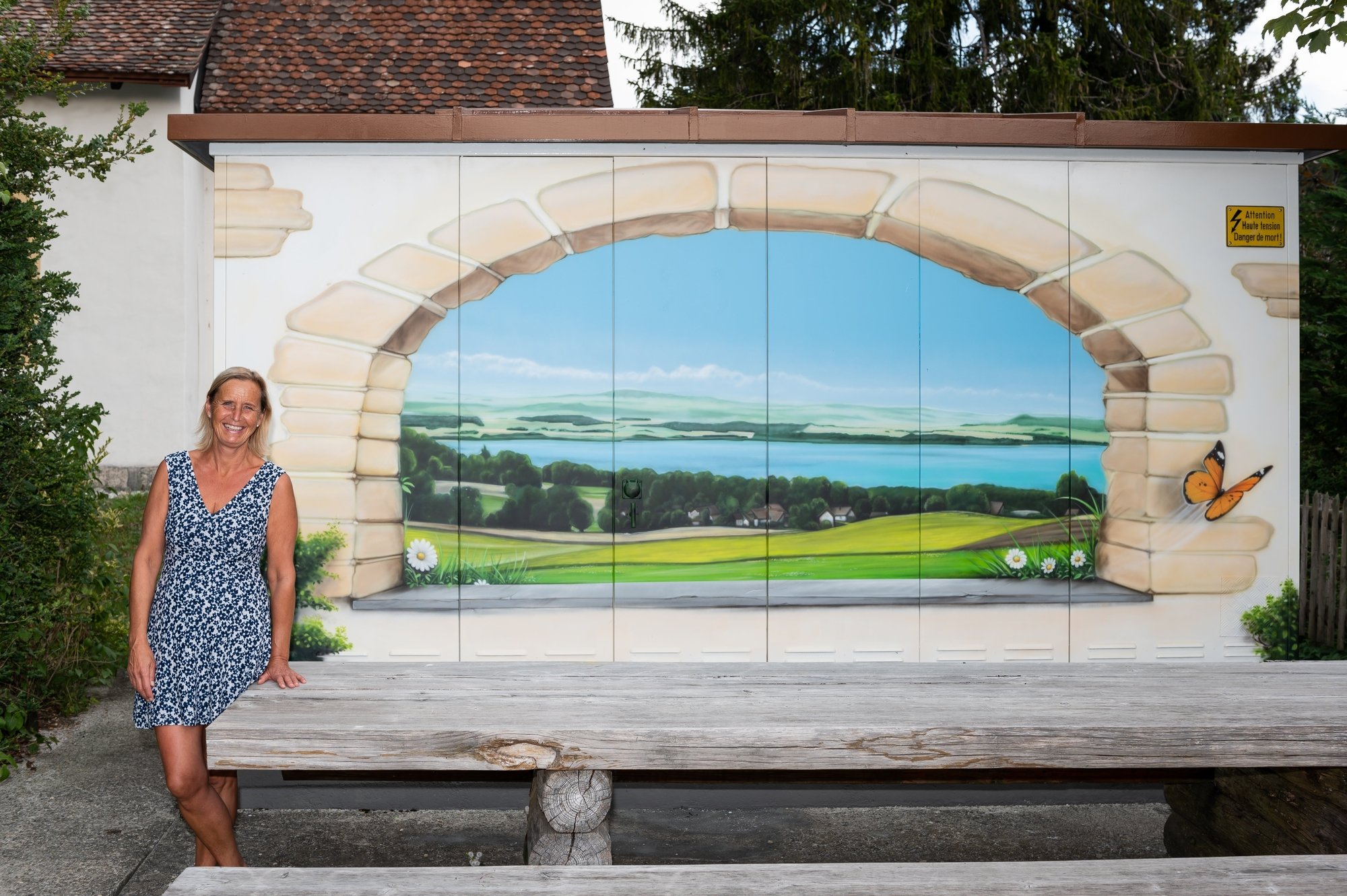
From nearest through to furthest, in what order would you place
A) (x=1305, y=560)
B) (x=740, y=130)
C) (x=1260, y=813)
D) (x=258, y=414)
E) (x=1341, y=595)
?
(x=258, y=414)
(x=1260, y=813)
(x=740, y=130)
(x=1341, y=595)
(x=1305, y=560)

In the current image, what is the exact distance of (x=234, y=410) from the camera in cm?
328

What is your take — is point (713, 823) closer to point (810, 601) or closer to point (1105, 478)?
point (810, 601)

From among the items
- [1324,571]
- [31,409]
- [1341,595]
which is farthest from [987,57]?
[31,409]

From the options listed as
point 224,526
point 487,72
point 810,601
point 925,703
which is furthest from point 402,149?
point 487,72

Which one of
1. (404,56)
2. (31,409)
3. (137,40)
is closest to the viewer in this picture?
(31,409)

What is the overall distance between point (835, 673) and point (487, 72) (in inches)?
504

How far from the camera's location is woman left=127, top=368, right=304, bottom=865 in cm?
317

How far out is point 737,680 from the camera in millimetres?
3250

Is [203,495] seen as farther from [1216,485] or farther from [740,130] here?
[1216,485]

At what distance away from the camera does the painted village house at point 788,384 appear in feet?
16.7

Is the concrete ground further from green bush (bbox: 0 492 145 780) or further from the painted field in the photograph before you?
the painted field

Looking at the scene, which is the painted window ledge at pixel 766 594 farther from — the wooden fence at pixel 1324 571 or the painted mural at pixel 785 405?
the wooden fence at pixel 1324 571

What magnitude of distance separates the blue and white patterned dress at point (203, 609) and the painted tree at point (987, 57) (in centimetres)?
1642

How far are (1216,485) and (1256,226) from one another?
121 centimetres
